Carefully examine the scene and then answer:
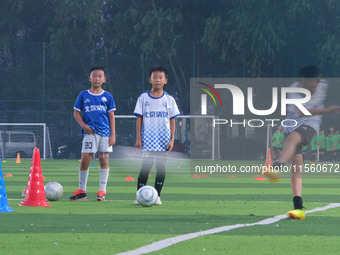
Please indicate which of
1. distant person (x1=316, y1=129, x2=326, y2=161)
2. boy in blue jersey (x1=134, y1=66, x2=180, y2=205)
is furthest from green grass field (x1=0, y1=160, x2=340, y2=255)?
distant person (x1=316, y1=129, x2=326, y2=161)

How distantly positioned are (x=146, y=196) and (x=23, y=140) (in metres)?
30.7

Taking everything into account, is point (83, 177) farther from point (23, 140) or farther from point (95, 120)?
point (23, 140)

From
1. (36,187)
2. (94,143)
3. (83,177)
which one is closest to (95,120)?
(94,143)

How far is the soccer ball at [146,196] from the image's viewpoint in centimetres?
1123

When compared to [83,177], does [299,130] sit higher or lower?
higher

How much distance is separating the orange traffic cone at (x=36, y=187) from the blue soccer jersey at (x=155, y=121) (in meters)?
1.49

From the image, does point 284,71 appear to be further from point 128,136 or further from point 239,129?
point 128,136

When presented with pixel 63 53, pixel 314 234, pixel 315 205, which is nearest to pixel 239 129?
pixel 63 53

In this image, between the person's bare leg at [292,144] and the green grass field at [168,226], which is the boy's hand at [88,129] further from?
the person's bare leg at [292,144]

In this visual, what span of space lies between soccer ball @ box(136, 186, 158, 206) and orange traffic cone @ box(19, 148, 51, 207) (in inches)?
46.0

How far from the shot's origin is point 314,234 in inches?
321

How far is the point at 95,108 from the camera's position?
40.9 feet

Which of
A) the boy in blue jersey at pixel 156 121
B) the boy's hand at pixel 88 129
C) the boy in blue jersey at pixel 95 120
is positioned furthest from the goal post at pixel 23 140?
the boy in blue jersey at pixel 156 121

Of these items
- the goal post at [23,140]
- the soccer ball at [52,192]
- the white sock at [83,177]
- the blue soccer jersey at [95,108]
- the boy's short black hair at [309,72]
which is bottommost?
the goal post at [23,140]
